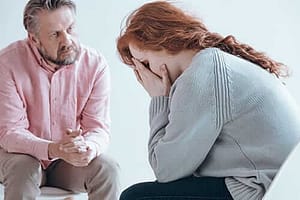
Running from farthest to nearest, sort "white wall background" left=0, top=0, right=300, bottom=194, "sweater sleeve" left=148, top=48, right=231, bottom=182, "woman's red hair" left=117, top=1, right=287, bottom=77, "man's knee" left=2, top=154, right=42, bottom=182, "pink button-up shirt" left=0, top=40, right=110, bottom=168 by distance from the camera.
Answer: "white wall background" left=0, top=0, right=300, bottom=194
"pink button-up shirt" left=0, top=40, right=110, bottom=168
"man's knee" left=2, top=154, right=42, bottom=182
"woman's red hair" left=117, top=1, right=287, bottom=77
"sweater sleeve" left=148, top=48, right=231, bottom=182

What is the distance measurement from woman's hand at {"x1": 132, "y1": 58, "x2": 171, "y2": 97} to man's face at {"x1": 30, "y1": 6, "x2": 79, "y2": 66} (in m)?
0.40

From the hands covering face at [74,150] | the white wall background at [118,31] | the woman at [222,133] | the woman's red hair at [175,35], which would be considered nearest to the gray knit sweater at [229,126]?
the woman at [222,133]

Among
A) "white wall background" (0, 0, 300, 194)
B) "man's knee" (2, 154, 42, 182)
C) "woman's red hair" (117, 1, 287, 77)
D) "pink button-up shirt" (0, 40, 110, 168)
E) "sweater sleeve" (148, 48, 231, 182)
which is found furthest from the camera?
"white wall background" (0, 0, 300, 194)

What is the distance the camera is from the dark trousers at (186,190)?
4.76ft

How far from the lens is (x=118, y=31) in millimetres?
2641

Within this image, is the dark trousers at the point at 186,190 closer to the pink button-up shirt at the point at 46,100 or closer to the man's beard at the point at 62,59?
the pink button-up shirt at the point at 46,100

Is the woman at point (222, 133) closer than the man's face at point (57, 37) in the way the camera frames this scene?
Yes

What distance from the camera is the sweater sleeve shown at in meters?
1.43

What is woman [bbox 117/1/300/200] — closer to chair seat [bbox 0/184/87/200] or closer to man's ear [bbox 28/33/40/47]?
chair seat [bbox 0/184/87/200]

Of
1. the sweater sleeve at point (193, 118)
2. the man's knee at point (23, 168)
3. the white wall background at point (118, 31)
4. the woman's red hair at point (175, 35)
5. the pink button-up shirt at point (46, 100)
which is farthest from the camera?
the white wall background at point (118, 31)

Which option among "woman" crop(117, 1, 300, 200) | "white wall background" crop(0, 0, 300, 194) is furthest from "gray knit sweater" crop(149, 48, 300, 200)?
"white wall background" crop(0, 0, 300, 194)

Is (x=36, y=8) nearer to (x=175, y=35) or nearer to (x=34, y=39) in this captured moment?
(x=34, y=39)

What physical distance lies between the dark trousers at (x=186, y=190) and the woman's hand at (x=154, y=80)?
0.28 meters

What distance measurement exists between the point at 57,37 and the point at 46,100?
0.22 metres
